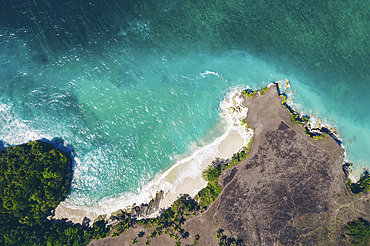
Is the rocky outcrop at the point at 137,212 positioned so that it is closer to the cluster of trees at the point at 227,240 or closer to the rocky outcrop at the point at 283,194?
the rocky outcrop at the point at 283,194

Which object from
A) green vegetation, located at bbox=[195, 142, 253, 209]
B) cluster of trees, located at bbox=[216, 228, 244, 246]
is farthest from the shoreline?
cluster of trees, located at bbox=[216, 228, 244, 246]

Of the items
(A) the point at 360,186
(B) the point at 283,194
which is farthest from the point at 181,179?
(A) the point at 360,186

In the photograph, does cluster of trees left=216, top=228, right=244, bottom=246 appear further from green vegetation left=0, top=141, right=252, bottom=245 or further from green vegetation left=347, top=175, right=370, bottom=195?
green vegetation left=347, top=175, right=370, bottom=195

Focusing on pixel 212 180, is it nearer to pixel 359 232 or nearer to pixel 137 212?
pixel 137 212

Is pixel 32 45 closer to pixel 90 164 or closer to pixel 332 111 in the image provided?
pixel 90 164

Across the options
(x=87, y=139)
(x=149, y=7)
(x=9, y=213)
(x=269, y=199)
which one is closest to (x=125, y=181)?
(x=87, y=139)

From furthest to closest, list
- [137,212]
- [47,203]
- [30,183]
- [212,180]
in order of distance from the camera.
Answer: [137,212] < [212,180] < [47,203] < [30,183]
